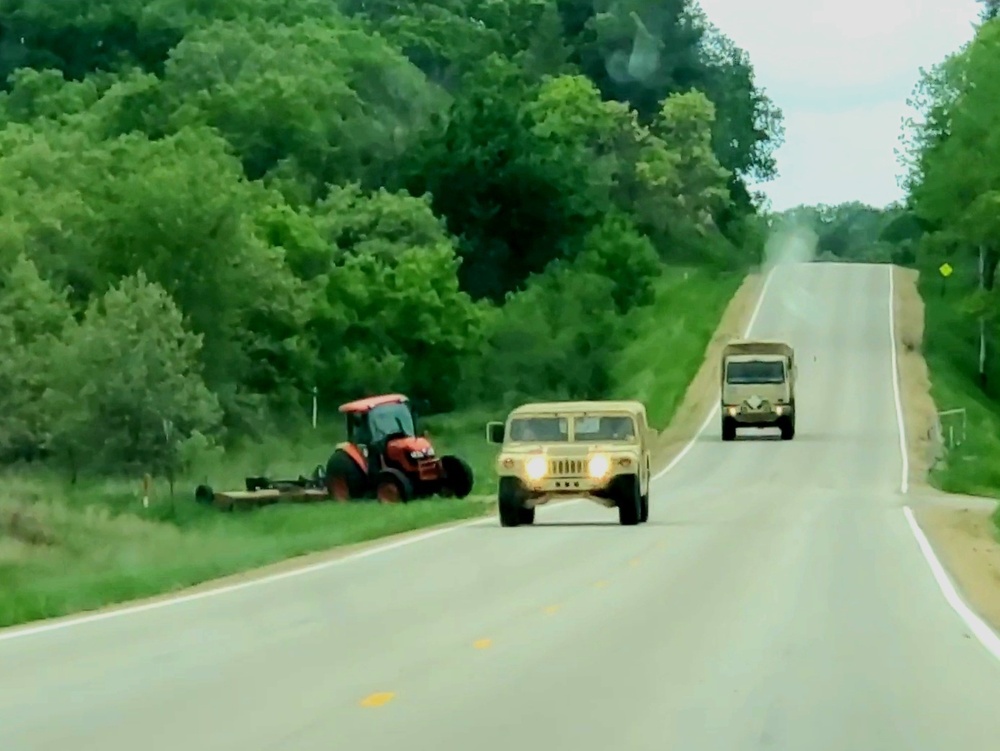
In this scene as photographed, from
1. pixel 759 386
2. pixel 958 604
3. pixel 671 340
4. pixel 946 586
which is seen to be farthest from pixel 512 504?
pixel 671 340

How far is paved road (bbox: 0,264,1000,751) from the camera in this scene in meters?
12.5

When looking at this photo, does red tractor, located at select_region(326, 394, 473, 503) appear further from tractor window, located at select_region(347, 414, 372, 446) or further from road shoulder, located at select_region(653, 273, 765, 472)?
road shoulder, located at select_region(653, 273, 765, 472)

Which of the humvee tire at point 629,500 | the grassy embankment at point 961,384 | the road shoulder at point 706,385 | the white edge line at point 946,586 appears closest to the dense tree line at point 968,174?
the grassy embankment at point 961,384

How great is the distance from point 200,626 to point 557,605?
3890 millimetres

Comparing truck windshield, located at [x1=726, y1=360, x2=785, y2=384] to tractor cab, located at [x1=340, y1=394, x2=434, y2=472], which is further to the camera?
truck windshield, located at [x1=726, y1=360, x2=785, y2=384]

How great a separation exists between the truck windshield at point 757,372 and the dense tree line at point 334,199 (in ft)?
50.1

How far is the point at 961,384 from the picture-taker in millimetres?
80188

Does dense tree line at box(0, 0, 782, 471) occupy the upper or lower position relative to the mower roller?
upper

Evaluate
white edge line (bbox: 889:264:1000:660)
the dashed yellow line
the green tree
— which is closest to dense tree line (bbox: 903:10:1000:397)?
white edge line (bbox: 889:264:1000:660)

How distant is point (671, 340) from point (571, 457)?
55963mm

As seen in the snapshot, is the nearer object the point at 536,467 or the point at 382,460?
the point at 536,467

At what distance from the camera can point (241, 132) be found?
101438 millimetres

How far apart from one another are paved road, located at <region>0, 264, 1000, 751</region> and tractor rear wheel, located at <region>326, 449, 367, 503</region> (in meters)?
10.8

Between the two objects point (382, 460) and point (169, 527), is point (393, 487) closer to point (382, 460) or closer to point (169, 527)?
point (382, 460)
